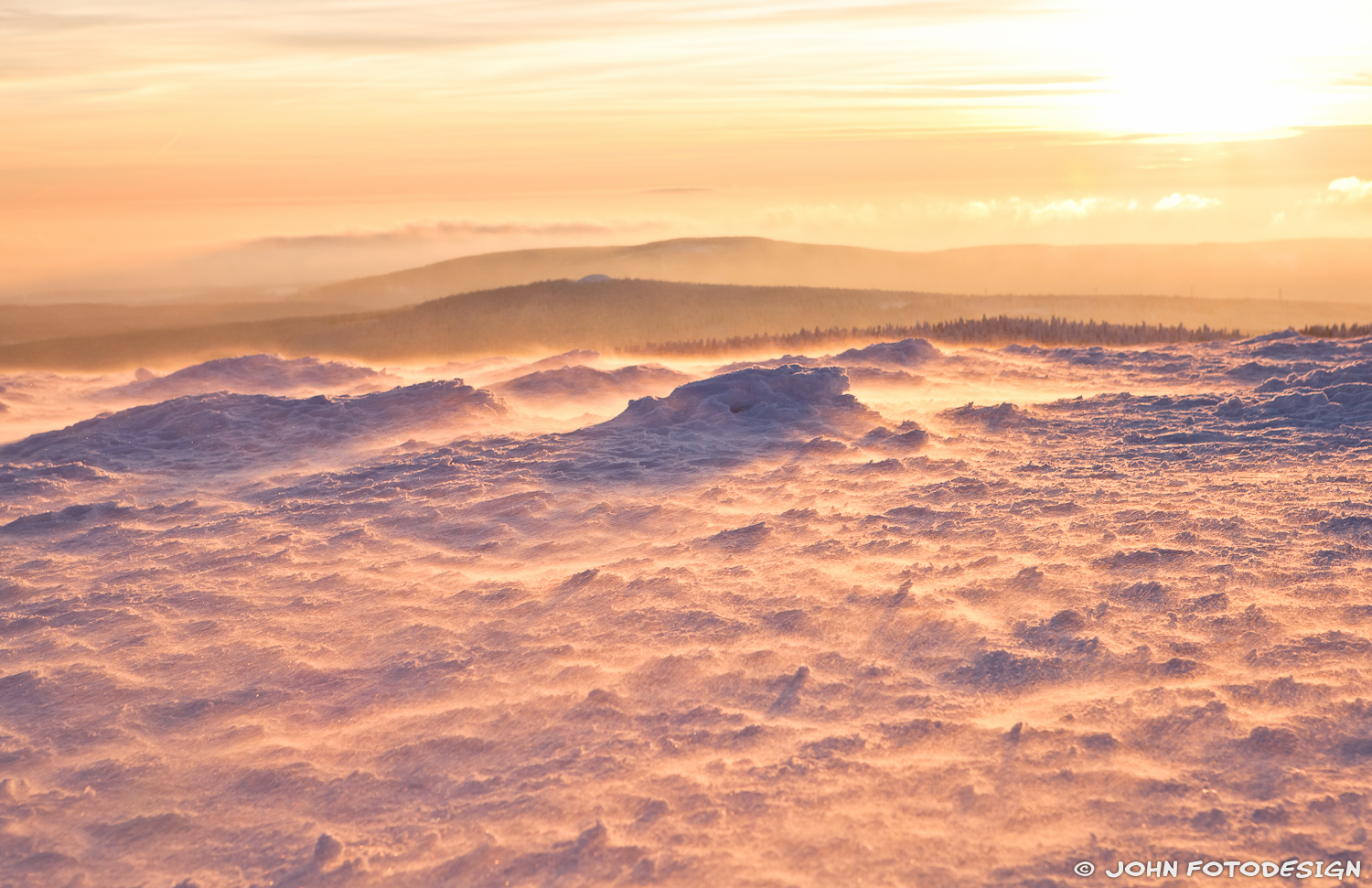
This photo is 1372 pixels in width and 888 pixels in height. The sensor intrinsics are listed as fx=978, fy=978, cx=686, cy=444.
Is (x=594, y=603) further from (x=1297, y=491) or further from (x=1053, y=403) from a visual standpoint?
(x=1053, y=403)

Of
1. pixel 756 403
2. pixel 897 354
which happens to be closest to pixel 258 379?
pixel 756 403

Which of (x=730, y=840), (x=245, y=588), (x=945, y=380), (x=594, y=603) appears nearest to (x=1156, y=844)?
(x=730, y=840)

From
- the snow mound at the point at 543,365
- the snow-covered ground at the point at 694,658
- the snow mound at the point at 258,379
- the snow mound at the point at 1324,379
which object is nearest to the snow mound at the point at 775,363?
the snow mound at the point at 543,365

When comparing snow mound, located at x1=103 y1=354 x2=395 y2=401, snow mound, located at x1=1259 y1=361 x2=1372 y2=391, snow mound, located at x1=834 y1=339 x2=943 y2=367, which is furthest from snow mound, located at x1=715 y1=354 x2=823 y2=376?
snow mound, located at x1=1259 y1=361 x2=1372 y2=391

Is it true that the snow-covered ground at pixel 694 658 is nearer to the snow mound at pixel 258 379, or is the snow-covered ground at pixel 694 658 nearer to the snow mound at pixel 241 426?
the snow mound at pixel 241 426

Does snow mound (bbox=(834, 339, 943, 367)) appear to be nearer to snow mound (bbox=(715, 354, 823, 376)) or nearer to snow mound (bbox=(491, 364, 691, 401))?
snow mound (bbox=(715, 354, 823, 376))

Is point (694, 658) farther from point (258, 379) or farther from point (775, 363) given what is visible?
point (258, 379)
